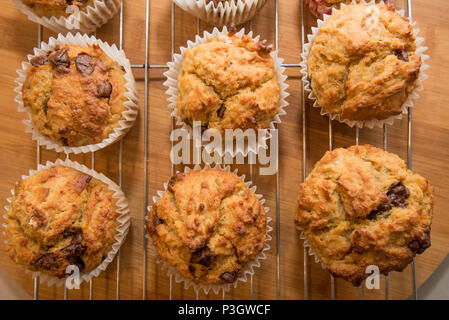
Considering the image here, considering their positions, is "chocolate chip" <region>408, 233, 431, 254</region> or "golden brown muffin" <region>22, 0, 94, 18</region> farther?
"golden brown muffin" <region>22, 0, 94, 18</region>

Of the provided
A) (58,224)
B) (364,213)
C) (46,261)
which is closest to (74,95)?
(58,224)

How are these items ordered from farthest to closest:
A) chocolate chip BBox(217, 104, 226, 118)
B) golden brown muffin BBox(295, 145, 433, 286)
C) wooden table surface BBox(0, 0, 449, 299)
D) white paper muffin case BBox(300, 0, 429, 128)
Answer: wooden table surface BBox(0, 0, 449, 299)
white paper muffin case BBox(300, 0, 429, 128)
chocolate chip BBox(217, 104, 226, 118)
golden brown muffin BBox(295, 145, 433, 286)

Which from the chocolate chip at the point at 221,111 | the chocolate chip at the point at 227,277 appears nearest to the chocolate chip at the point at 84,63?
the chocolate chip at the point at 221,111

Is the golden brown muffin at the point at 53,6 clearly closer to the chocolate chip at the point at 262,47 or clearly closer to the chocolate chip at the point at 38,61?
the chocolate chip at the point at 38,61

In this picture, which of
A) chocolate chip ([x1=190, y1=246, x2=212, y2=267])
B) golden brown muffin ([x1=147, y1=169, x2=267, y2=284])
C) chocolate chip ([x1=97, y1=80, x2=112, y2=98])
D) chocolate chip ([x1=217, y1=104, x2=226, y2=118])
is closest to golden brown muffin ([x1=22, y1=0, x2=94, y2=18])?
chocolate chip ([x1=97, y1=80, x2=112, y2=98])

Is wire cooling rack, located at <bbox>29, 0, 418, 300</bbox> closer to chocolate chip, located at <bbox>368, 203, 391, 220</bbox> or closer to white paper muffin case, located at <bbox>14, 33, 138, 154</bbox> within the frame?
white paper muffin case, located at <bbox>14, 33, 138, 154</bbox>

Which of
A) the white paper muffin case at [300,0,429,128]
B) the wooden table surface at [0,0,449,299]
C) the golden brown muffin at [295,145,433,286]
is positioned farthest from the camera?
the wooden table surface at [0,0,449,299]
